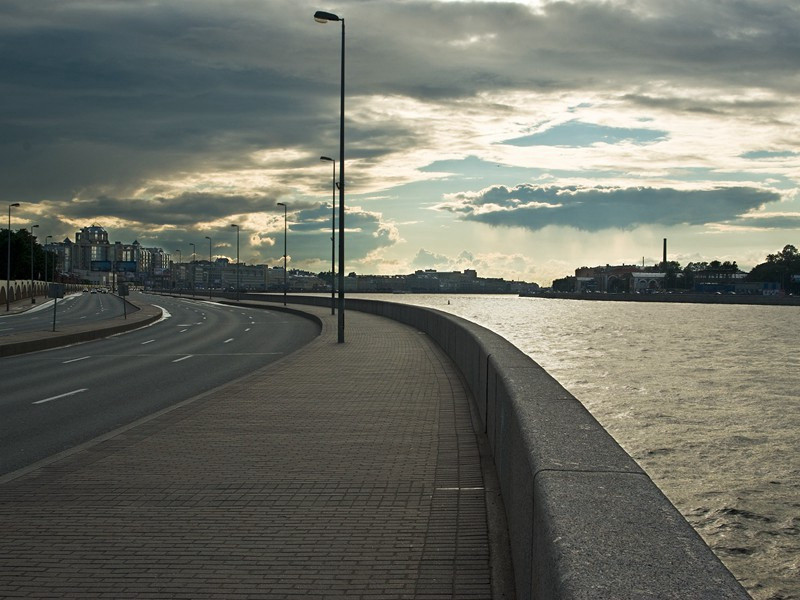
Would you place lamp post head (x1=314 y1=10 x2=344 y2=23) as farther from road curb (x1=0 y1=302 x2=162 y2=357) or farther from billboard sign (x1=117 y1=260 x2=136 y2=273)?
billboard sign (x1=117 y1=260 x2=136 y2=273)

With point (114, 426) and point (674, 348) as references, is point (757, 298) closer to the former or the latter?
point (674, 348)

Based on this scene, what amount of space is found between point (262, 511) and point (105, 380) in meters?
13.3

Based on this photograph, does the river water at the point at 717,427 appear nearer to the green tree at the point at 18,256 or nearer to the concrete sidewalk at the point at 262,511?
the concrete sidewalk at the point at 262,511

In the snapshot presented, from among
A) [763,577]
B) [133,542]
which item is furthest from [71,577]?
[763,577]

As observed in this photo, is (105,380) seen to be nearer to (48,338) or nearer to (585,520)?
(48,338)

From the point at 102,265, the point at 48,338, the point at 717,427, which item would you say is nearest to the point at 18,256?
the point at 102,265

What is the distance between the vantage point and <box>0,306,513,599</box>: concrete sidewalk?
17.3ft

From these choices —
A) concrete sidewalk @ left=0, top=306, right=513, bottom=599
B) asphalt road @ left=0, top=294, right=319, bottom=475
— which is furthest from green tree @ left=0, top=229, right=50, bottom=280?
concrete sidewalk @ left=0, top=306, right=513, bottom=599

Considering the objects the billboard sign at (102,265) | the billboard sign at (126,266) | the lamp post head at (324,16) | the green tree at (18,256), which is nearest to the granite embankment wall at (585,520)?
the lamp post head at (324,16)

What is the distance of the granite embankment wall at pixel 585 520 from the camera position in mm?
2947

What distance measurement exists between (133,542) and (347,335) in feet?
84.8

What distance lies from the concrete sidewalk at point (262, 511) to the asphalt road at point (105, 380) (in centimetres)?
130

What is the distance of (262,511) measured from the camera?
22.5 feet

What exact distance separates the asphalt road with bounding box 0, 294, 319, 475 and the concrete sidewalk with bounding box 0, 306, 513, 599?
1.30 metres
